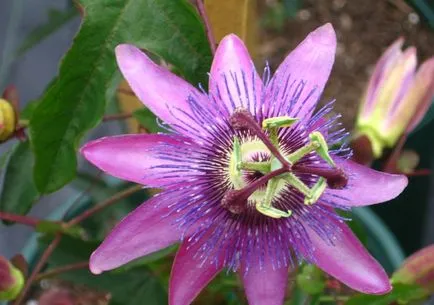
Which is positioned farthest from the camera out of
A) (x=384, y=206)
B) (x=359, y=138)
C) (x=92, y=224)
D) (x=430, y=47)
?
(x=430, y=47)

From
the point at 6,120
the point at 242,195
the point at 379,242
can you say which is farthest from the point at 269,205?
the point at 379,242

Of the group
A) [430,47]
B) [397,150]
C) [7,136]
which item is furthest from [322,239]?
[430,47]

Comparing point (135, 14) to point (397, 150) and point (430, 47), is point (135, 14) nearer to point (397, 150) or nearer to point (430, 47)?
point (397, 150)

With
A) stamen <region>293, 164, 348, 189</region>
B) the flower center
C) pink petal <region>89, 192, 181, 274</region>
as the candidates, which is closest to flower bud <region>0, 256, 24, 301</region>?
→ pink petal <region>89, 192, 181, 274</region>

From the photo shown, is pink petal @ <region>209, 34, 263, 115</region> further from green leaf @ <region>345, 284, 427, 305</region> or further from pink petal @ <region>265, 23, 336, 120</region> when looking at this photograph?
green leaf @ <region>345, 284, 427, 305</region>

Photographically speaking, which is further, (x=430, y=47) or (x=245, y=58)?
(x=430, y=47)

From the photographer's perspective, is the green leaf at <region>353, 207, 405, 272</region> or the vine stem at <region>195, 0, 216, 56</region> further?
the green leaf at <region>353, 207, 405, 272</region>

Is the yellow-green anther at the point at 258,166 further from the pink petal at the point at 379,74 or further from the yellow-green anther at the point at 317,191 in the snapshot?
the pink petal at the point at 379,74
